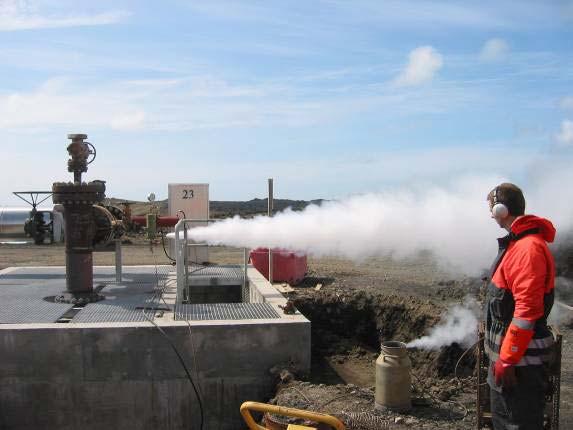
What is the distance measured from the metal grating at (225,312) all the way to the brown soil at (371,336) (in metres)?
1.00

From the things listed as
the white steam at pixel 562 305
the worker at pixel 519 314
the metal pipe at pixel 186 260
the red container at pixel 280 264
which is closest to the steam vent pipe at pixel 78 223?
the metal pipe at pixel 186 260

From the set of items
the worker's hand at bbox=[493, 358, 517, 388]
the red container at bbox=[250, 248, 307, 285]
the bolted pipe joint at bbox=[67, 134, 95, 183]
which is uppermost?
the bolted pipe joint at bbox=[67, 134, 95, 183]

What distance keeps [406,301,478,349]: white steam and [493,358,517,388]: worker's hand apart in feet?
16.7

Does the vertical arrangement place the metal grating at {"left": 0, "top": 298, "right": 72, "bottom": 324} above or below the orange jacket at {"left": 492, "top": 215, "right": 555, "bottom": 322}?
below

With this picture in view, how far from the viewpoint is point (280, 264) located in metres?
14.2

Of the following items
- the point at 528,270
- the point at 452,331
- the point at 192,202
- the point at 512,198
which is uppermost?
the point at 512,198

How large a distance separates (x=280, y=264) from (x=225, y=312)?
6.02 metres

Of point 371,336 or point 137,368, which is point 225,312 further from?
point 371,336

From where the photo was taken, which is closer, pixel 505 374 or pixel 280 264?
pixel 505 374

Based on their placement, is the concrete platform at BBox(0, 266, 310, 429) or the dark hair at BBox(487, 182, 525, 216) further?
the concrete platform at BBox(0, 266, 310, 429)

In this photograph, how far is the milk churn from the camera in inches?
233

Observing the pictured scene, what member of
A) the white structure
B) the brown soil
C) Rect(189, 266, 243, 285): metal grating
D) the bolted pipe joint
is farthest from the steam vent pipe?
the white structure

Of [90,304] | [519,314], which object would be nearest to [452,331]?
[90,304]

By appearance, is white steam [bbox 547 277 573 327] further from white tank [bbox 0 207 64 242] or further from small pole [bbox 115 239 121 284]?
white tank [bbox 0 207 64 242]
